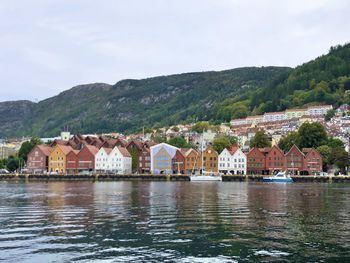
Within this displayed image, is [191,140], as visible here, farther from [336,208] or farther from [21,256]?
[21,256]

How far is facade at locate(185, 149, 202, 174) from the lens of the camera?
427 feet

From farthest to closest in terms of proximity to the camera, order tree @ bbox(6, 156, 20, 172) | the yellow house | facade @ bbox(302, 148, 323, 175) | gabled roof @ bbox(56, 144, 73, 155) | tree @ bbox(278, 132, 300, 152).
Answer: tree @ bbox(6, 156, 20, 172) < tree @ bbox(278, 132, 300, 152) < gabled roof @ bbox(56, 144, 73, 155) < the yellow house < facade @ bbox(302, 148, 323, 175)

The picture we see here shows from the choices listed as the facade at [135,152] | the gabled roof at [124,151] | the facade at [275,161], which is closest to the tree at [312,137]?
the facade at [275,161]

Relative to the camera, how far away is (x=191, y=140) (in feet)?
613

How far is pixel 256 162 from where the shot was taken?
12912 cm

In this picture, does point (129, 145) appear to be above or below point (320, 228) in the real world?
above

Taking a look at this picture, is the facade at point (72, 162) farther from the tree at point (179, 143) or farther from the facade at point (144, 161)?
the tree at point (179, 143)

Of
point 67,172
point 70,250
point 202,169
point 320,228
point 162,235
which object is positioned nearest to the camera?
point 70,250

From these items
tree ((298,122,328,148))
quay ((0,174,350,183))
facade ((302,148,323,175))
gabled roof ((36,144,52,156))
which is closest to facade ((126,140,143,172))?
quay ((0,174,350,183))

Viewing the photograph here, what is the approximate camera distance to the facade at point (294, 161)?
124m

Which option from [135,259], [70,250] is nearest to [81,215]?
[70,250]

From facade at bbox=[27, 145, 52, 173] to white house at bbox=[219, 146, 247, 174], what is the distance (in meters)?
45.9

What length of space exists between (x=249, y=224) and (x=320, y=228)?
370 cm

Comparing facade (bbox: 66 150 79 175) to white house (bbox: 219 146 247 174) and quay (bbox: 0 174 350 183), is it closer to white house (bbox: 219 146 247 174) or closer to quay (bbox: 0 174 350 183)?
quay (bbox: 0 174 350 183)
